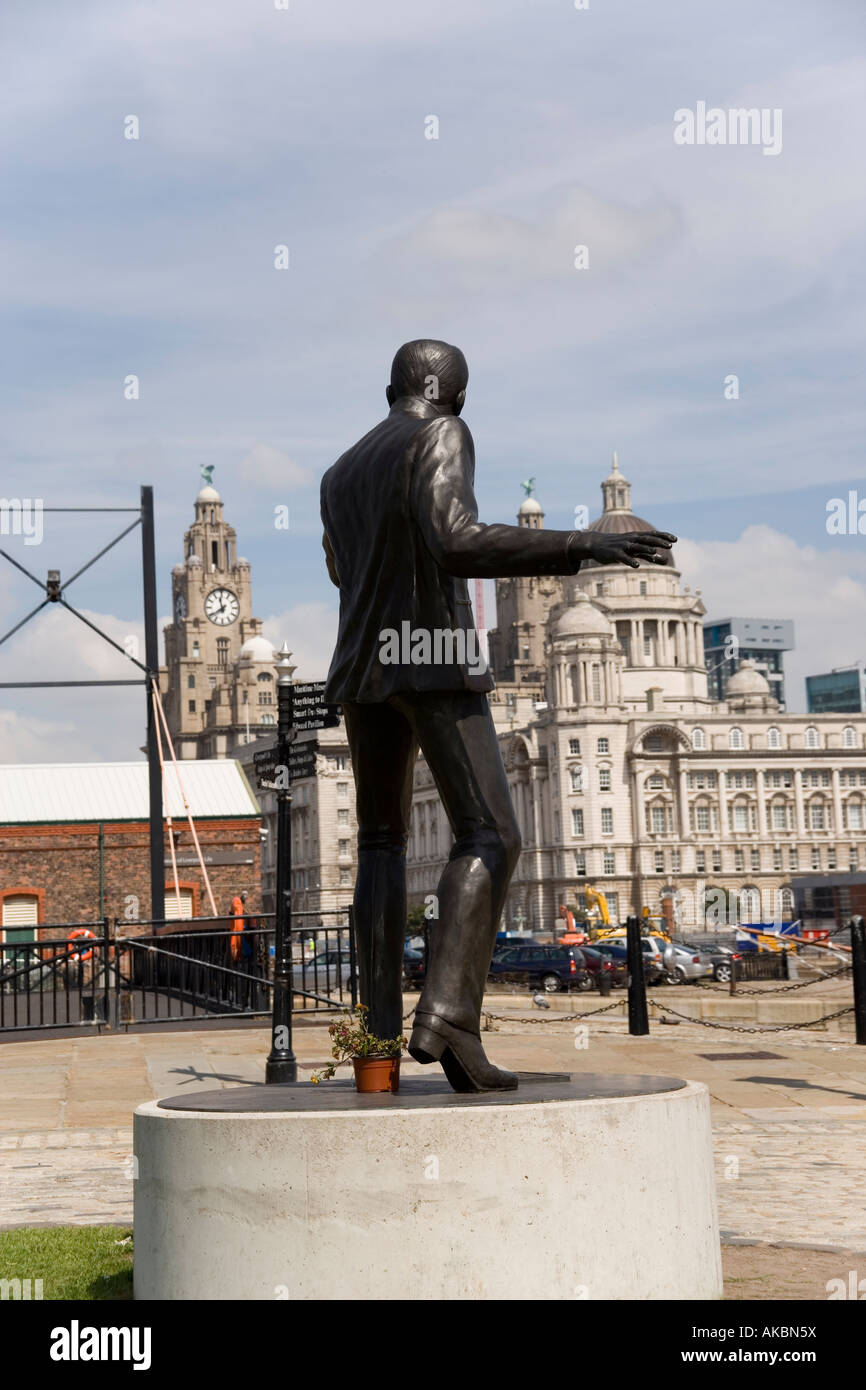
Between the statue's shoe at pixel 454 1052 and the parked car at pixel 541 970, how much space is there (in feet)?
107

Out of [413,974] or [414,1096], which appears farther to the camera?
[413,974]

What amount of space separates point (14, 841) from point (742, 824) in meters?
102

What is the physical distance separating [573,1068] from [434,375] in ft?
28.4

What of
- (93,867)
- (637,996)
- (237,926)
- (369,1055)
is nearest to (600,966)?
(93,867)

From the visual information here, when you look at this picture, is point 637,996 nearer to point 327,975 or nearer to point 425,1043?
point 327,975

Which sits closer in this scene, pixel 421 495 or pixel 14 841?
pixel 421 495

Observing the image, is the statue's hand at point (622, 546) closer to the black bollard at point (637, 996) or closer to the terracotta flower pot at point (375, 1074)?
the terracotta flower pot at point (375, 1074)

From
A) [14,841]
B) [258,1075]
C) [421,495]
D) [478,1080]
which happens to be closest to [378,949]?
[478,1080]

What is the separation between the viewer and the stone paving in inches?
317

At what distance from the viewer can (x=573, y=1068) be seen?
13742 millimetres

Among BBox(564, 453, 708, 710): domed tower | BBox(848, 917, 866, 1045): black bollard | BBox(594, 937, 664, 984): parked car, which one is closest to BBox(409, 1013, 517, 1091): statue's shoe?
BBox(848, 917, 866, 1045): black bollard
